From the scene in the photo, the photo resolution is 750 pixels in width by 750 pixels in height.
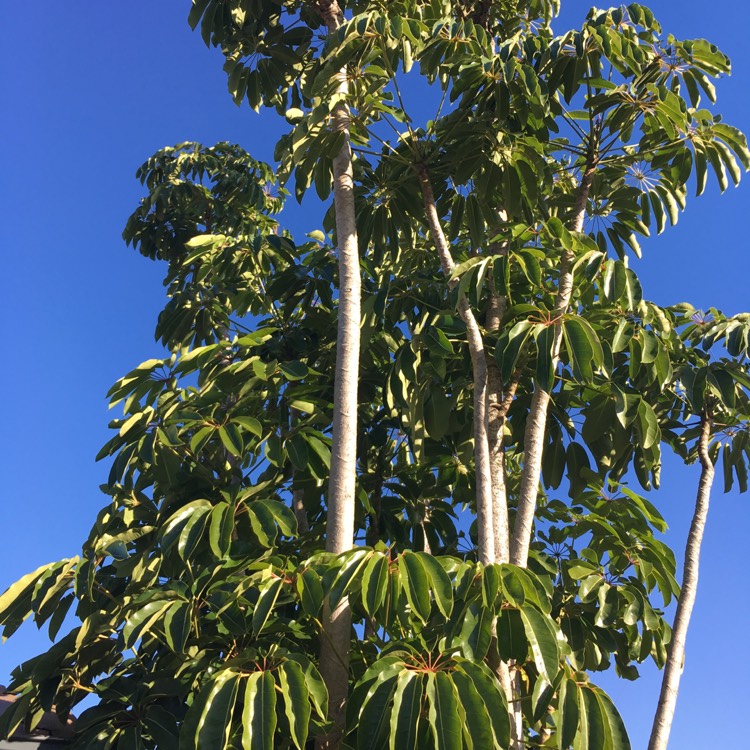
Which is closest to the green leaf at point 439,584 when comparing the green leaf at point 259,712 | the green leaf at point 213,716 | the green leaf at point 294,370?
the green leaf at point 259,712

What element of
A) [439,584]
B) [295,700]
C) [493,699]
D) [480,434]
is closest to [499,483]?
[480,434]

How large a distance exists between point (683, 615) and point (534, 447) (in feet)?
2.53

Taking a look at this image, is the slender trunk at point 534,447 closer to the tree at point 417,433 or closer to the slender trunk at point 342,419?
the tree at point 417,433

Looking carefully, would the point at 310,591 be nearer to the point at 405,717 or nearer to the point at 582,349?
the point at 405,717

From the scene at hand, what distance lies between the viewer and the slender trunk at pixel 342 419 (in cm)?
297

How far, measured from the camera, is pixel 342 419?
3381 millimetres

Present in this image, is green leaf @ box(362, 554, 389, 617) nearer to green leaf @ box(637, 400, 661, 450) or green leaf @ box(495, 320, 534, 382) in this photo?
green leaf @ box(495, 320, 534, 382)

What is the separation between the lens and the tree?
105 inches

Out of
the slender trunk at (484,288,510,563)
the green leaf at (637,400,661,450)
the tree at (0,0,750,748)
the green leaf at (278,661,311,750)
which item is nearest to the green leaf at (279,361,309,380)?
the tree at (0,0,750,748)

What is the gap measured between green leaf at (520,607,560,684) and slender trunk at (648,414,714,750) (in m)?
0.53

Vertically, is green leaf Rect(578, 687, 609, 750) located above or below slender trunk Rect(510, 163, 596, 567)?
below

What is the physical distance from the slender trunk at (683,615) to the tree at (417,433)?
4cm

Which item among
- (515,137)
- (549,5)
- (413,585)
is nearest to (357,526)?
(413,585)

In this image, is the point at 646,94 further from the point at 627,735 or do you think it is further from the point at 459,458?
the point at 627,735
